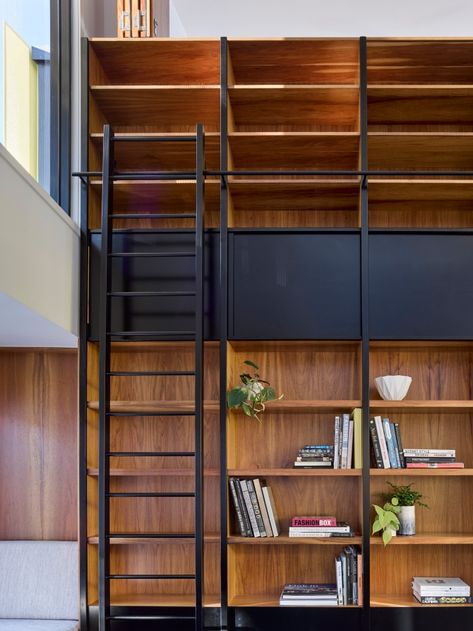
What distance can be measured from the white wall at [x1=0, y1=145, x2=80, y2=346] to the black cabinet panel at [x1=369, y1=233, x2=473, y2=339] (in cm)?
157

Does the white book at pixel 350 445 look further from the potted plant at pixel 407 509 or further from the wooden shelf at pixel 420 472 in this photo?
the potted plant at pixel 407 509

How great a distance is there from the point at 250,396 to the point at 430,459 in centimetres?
103

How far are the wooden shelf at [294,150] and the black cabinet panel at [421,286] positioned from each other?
553mm

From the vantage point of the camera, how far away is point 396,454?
182 inches

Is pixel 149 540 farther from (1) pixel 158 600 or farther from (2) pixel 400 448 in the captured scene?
(2) pixel 400 448

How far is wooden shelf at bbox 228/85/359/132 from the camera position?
15.2ft

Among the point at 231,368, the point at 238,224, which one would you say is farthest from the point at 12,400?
the point at 238,224

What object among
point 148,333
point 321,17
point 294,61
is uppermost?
point 321,17

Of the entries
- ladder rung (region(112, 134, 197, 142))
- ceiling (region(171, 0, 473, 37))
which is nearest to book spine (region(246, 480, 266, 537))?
ladder rung (region(112, 134, 197, 142))

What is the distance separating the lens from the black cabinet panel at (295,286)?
4.62 m

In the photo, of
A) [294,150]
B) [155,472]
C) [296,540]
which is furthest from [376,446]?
[294,150]

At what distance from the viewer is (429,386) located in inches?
197

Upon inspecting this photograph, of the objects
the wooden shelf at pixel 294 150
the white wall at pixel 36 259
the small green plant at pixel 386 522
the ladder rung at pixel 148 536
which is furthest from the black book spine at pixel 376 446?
the white wall at pixel 36 259

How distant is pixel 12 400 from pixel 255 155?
195 cm
